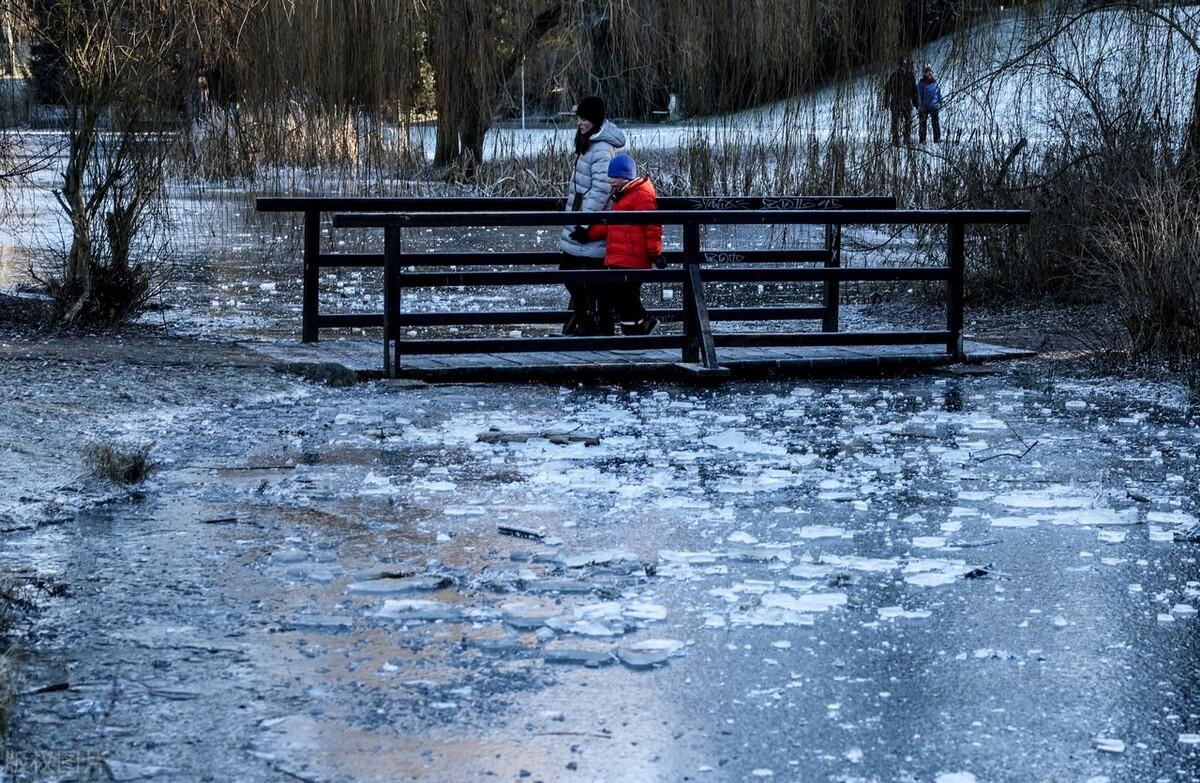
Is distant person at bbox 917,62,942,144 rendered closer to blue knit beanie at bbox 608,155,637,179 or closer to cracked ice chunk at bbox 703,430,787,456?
blue knit beanie at bbox 608,155,637,179

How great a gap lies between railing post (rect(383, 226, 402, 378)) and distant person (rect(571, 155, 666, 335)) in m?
1.47

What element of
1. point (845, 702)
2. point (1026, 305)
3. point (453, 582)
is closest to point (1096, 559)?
point (845, 702)

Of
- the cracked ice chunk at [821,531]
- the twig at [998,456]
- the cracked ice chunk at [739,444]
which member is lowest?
the cracked ice chunk at [821,531]

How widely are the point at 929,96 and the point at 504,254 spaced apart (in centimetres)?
611

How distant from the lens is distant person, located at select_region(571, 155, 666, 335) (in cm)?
1101

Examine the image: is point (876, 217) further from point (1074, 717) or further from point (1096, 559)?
→ point (1074, 717)

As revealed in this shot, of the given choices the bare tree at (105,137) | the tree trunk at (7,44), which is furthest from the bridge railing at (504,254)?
the tree trunk at (7,44)

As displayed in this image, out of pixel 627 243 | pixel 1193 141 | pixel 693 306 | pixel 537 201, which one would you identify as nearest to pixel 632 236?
pixel 627 243

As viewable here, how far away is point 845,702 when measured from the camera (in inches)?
180

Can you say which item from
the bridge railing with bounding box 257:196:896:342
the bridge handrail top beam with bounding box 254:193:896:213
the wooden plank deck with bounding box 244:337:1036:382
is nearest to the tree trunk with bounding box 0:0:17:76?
the bridge handrail top beam with bounding box 254:193:896:213

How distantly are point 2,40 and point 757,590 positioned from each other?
8853 millimetres

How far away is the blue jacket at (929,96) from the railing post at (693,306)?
16.8 ft

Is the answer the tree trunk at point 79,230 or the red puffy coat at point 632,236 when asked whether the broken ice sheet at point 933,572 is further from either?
the tree trunk at point 79,230

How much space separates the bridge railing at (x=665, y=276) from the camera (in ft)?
33.3
